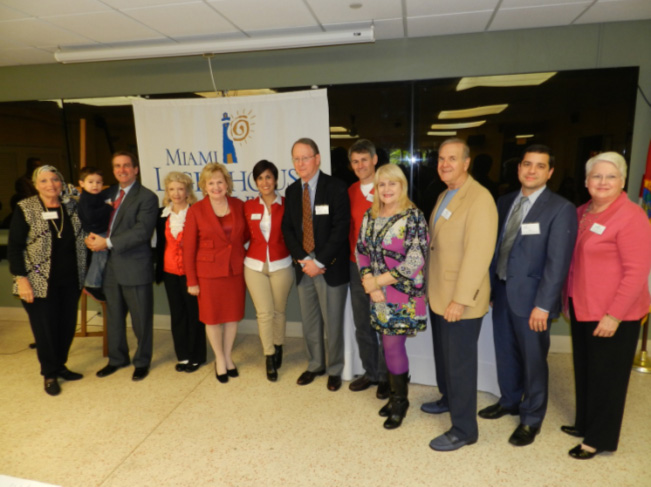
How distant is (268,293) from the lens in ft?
9.93

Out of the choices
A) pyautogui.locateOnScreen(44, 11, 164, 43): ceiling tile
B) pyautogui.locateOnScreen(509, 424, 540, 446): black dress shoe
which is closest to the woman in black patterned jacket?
pyautogui.locateOnScreen(44, 11, 164, 43): ceiling tile

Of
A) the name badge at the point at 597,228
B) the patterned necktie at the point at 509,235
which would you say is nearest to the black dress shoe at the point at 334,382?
the patterned necktie at the point at 509,235

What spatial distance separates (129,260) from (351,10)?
252 centimetres

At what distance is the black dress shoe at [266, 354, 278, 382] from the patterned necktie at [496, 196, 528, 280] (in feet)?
5.99

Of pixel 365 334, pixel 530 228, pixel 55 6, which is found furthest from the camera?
pixel 365 334

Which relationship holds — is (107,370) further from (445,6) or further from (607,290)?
(445,6)

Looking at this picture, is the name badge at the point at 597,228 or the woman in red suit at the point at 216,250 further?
the woman in red suit at the point at 216,250

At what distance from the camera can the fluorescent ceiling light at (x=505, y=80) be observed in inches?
127

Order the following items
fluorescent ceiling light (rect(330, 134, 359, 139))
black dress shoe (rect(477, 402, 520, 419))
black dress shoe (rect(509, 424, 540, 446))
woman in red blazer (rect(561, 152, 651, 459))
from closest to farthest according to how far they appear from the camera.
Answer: woman in red blazer (rect(561, 152, 651, 459)), black dress shoe (rect(509, 424, 540, 446)), black dress shoe (rect(477, 402, 520, 419)), fluorescent ceiling light (rect(330, 134, 359, 139))

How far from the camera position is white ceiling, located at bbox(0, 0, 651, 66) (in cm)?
271

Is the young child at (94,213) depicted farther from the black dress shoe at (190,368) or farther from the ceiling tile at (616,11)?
the ceiling tile at (616,11)

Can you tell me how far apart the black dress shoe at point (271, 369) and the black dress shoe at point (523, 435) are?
66.8 inches

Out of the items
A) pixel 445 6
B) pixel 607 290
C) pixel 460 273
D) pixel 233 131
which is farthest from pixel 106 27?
pixel 607 290

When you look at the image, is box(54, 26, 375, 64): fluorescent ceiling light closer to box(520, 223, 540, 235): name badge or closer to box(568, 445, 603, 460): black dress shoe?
box(520, 223, 540, 235): name badge
